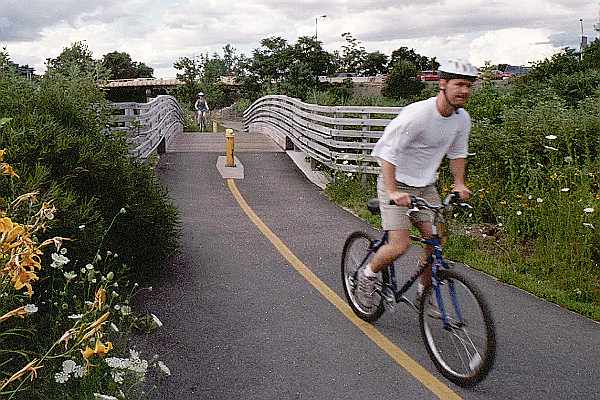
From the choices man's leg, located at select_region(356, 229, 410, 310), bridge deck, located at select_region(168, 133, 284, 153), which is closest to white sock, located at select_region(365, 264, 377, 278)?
man's leg, located at select_region(356, 229, 410, 310)

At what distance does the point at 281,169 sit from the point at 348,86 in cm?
3041

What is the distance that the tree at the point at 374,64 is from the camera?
65750 millimetres

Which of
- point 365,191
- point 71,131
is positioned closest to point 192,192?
point 365,191

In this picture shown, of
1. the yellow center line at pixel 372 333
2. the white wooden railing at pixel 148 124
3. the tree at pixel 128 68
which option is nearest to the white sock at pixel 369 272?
the yellow center line at pixel 372 333

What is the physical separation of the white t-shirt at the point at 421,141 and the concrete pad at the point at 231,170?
11.7 m

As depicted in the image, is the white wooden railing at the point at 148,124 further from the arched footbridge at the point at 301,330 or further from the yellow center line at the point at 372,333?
the yellow center line at the point at 372,333

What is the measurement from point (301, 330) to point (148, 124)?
1169 centimetres

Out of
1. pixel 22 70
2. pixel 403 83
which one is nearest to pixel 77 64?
pixel 22 70

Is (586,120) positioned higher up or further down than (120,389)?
higher up

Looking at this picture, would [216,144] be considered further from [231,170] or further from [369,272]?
[369,272]

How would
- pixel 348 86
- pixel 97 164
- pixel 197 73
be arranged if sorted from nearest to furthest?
pixel 97 164, pixel 348 86, pixel 197 73

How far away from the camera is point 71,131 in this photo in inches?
301

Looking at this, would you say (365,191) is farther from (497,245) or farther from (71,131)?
(71,131)

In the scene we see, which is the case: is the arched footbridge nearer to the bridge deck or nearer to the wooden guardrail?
the wooden guardrail
